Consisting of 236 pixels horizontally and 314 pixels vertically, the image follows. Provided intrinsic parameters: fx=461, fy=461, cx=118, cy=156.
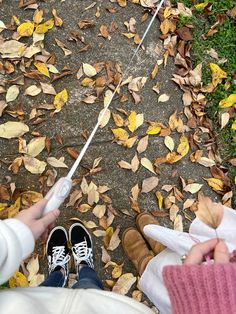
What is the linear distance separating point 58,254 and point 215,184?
1057mm

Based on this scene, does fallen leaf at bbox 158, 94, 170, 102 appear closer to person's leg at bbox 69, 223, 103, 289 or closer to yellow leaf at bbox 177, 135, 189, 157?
yellow leaf at bbox 177, 135, 189, 157

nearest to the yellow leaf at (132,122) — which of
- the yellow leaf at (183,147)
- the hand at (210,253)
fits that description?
the yellow leaf at (183,147)

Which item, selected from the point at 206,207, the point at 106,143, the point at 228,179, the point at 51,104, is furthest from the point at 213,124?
the point at 206,207

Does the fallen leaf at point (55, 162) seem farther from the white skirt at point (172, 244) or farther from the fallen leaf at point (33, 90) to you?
the white skirt at point (172, 244)

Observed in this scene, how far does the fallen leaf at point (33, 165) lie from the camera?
263 cm

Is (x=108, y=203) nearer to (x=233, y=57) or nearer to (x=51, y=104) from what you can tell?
(x=51, y=104)

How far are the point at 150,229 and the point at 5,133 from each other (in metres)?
1.07

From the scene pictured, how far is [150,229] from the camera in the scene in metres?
2.09

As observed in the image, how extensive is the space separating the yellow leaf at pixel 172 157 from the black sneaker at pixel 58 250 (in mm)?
767

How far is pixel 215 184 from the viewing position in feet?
9.46

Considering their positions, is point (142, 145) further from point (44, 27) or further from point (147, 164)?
point (44, 27)

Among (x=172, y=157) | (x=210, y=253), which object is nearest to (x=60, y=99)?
(x=172, y=157)

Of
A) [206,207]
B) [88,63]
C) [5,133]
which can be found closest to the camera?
[206,207]

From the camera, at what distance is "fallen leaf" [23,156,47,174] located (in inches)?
104
